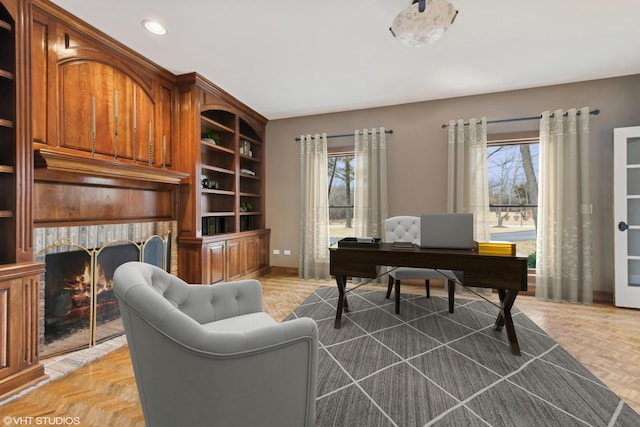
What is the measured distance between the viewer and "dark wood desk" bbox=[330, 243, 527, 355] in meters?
2.07

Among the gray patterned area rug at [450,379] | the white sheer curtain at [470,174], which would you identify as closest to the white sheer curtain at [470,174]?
the white sheer curtain at [470,174]

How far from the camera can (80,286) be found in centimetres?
221

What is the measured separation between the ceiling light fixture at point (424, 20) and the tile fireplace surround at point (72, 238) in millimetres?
2851

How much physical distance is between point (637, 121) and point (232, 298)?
477cm

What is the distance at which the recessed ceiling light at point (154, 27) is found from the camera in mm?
2254

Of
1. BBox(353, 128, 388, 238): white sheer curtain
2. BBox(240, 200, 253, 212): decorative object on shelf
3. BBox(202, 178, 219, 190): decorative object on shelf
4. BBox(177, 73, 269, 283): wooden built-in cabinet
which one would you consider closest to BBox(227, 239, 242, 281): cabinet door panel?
BBox(177, 73, 269, 283): wooden built-in cabinet

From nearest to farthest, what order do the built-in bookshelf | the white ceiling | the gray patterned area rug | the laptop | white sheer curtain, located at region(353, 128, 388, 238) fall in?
1. the gray patterned area rug
2. the built-in bookshelf
3. the white ceiling
4. the laptop
5. white sheer curtain, located at region(353, 128, 388, 238)

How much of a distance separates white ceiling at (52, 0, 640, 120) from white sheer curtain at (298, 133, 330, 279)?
0.87 meters

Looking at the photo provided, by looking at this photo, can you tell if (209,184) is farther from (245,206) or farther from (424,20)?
(424,20)

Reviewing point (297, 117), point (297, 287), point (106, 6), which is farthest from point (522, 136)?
point (106, 6)

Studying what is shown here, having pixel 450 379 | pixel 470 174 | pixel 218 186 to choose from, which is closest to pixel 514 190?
pixel 470 174

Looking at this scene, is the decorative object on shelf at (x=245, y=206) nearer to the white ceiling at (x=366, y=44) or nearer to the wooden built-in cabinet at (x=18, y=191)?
the white ceiling at (x=366, y=44)

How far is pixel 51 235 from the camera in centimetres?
206

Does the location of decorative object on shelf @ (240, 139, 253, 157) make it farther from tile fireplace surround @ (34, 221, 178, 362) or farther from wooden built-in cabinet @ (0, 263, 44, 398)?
wooden built-in cabinet @ (0, 263, 44, 398)
